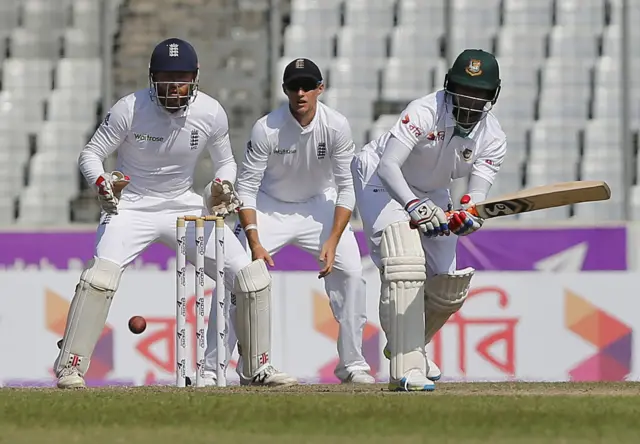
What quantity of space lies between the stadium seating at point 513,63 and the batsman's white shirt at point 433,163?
4510 mm

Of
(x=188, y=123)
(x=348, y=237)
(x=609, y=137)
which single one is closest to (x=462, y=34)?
(x=609, y=137)

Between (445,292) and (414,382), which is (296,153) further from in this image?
(414,382)

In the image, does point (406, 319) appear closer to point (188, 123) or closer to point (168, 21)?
point (188, 123)

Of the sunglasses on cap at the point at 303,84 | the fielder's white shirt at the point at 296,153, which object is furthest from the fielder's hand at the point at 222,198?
the sunglasses on cap at the point at 303,84

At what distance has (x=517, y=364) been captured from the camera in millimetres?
9500

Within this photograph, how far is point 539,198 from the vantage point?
244 inches

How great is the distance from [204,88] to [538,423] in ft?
24.8

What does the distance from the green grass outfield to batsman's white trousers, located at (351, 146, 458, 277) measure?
0.87 metres

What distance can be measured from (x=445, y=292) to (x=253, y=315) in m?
0.92

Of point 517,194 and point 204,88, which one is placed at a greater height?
point 204,88

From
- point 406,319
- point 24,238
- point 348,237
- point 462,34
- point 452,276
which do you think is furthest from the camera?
point 462,34

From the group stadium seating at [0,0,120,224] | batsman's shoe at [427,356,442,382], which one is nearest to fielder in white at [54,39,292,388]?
batsman's shoe at [427,356,442,382]

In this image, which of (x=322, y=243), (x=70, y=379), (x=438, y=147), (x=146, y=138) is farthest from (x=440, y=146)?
(x=70, y=379)

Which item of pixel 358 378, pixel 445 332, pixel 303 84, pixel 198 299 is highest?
pixel 303 84
